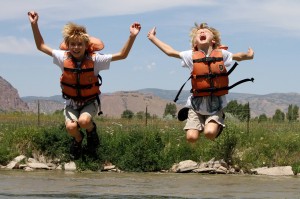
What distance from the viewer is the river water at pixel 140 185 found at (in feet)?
79.7

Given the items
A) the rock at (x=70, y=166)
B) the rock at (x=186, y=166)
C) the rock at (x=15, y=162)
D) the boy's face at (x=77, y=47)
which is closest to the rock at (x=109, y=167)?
the rock at (x=70, y=166)

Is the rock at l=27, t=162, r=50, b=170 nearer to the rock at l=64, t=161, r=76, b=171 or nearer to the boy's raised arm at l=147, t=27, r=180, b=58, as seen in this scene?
the rock at l=64, t=161, r=76, b=171

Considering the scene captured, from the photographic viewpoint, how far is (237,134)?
31141 mm

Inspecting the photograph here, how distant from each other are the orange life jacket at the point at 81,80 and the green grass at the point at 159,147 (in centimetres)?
1384

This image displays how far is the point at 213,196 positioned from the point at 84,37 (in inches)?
368

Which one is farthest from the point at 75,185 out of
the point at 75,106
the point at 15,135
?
the point at 75,106

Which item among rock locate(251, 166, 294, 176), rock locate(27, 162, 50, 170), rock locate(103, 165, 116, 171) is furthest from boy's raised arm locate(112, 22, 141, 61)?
rock locate(27, 162, 50, 170)

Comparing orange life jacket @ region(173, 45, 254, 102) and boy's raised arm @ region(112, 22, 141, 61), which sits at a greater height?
boy's raised arm @ region(112, 22, 141, 61)

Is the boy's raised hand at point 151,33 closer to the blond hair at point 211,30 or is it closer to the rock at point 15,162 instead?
the blond hair at point 211,30

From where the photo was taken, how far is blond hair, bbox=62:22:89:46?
53.5 ft

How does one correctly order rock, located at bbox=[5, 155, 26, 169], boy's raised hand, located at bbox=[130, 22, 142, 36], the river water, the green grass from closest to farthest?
boy's raised hand, located at bbox=[130, 22, 142, 36] → the river water → the green grass → rock, located at bbox=[5, 155, 26, 169]

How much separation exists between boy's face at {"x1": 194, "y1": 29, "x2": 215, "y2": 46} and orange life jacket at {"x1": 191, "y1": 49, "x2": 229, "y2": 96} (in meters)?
0.19

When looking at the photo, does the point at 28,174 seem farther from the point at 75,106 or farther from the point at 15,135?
the point at 75,106

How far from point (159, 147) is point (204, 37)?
47.8 feet
